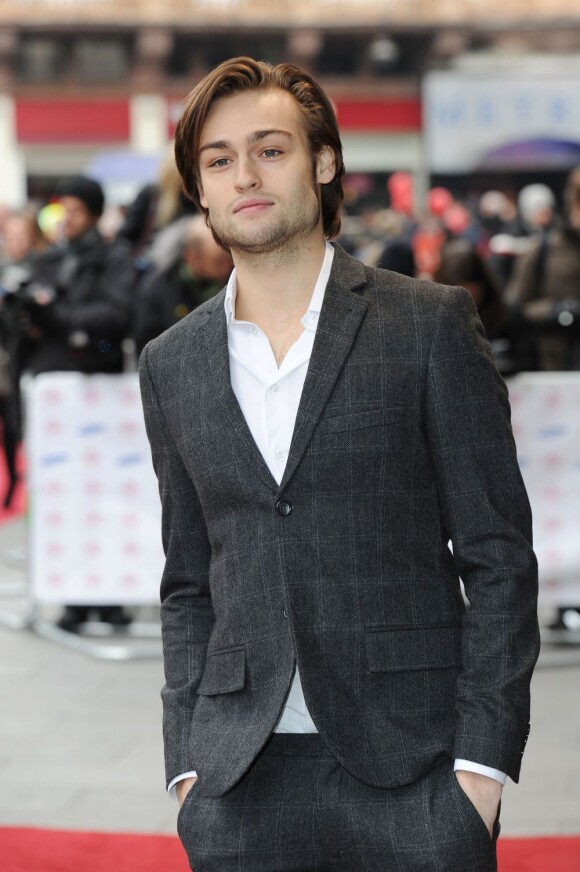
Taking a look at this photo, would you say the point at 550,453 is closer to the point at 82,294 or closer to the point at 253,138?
the point at 82,294

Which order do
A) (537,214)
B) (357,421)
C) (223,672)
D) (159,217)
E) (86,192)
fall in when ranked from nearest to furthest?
(357,421), (223,672), (86,192), (159,217), (537,214)

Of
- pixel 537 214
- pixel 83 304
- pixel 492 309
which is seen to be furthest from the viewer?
pixel 537 214

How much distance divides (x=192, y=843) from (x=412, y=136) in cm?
3096

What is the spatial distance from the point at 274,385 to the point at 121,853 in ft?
6.85

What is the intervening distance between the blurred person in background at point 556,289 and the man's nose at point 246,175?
4991 mm

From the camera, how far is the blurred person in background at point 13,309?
6895 millimetres

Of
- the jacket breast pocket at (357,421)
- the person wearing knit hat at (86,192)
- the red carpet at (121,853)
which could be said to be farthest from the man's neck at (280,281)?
the person wearing knit hat at (86,192)

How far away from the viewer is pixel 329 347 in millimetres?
2303

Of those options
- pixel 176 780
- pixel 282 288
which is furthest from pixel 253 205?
pixel 176 780

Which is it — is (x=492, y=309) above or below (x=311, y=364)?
above

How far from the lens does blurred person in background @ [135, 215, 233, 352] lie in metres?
6.19

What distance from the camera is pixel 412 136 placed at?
32250 millimetres

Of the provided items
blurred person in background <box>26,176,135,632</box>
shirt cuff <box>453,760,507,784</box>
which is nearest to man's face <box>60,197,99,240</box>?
blurred person in background <box>26,176,135,632</box>

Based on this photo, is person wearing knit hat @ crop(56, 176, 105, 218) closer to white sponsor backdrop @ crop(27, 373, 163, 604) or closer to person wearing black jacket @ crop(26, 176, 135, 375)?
person wearing black jacket @ crop(26, 176, 135, 375)
